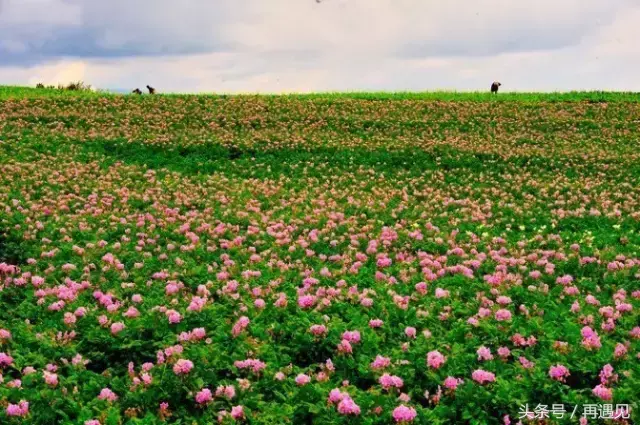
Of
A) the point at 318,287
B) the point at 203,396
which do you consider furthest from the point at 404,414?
the point at 318,287

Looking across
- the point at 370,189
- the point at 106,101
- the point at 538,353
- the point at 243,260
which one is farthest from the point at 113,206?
the point at 106,101

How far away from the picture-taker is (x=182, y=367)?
20.9 ft

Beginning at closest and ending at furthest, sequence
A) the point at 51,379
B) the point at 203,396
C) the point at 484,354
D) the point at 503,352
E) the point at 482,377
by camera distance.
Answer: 1. the point at 203,396
2. the point at 482,377
3. the point at 51,379
4. the point at 484,354
5. the point at 503,352

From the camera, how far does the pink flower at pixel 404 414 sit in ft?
18.0

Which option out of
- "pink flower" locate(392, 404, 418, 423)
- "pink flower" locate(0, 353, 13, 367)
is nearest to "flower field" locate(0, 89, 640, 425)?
"pink flower" locate(392, 404, 418, 423)

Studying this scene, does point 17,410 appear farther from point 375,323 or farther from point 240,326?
point 375,323

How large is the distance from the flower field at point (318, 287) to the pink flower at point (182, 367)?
14mm

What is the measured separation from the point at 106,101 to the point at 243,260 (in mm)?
28409

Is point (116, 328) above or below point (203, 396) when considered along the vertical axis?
above

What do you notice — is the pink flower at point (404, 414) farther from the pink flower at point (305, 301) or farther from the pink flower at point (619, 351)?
the pink flower at point (305, 301)

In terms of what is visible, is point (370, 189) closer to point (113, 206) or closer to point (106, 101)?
point (113, 206)

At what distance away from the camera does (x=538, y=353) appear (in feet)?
22.7

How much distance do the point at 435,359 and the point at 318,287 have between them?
3.07m

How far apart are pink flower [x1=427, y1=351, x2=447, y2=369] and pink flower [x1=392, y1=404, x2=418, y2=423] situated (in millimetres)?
932
